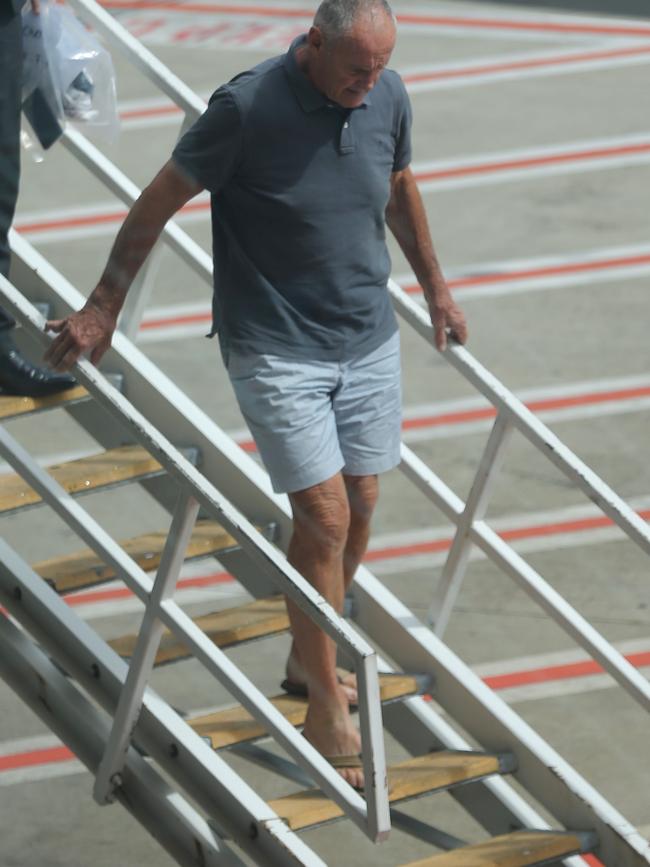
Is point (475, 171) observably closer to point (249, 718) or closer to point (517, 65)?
point (517, 65)

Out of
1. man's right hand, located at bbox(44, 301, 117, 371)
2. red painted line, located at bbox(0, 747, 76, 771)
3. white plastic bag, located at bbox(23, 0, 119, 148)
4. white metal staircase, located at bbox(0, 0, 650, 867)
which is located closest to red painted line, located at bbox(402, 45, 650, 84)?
red painted line, located at bbox(0, 747, 76, 771)

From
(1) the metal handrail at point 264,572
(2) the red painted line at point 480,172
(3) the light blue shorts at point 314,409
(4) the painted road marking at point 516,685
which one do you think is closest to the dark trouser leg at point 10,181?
(1) the metal handrail at point 264,572

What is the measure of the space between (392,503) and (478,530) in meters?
3.39

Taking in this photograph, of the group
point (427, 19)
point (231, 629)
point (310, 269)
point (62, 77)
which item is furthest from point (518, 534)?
point (427, 19)

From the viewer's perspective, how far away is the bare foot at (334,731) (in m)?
4.77

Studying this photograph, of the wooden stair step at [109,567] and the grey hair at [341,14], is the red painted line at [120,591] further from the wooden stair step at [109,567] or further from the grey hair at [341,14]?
the grey hair at [341,14]

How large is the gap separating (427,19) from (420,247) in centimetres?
1123

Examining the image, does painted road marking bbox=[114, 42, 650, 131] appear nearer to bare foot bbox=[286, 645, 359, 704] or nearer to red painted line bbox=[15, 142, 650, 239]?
red painted line bbox=[15, 142, 650, 239]

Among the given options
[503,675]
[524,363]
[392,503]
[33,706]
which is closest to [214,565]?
[392,503]

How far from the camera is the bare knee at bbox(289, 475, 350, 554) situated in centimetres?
467

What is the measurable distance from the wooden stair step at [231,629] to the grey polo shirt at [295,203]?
2.97 feet

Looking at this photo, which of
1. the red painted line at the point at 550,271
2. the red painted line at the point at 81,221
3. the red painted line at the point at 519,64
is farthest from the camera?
the red painted line at the point at 519,64

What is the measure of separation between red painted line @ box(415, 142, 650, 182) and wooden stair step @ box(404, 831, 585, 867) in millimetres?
8101

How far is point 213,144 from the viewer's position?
174 inches
